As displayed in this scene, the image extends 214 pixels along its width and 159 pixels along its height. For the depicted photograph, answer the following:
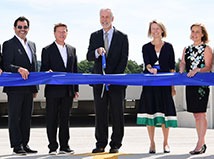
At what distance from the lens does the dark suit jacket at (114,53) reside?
6.08m

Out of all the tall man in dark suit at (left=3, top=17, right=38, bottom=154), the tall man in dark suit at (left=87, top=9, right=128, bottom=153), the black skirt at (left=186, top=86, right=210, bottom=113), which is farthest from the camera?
the tall man in dark suit at (left=3, top=17, right=38, bottom=154)

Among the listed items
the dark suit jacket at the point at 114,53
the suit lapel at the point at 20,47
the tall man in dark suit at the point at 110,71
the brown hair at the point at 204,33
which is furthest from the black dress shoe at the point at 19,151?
the brown hair at the point at 204,33

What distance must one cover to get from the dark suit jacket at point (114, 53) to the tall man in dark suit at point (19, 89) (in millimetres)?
1026

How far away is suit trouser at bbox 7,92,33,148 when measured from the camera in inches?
244

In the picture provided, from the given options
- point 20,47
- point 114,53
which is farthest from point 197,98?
point 20,47

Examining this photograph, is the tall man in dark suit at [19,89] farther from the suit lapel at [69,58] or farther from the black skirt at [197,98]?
the black skirt at [197,98]

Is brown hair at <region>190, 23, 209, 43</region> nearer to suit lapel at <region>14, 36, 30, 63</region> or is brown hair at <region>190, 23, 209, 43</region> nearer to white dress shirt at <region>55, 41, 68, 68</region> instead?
white dress shirt at <region>55, 41, 68, 68</region>

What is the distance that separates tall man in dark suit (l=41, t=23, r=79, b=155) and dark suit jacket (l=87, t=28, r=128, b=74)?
1.30ft

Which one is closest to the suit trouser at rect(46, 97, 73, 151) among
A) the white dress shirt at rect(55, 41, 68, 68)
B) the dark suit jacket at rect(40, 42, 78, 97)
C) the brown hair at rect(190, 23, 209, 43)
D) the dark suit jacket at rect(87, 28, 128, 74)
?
the dark suit jacket at rect(40, 42, 78, 97)

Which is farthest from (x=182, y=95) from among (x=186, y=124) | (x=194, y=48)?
(x=194, y=48)

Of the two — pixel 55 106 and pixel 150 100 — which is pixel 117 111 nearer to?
pixel 150 100

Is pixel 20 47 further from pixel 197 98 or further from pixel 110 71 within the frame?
pixel 197 98

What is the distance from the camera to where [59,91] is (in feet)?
20.0

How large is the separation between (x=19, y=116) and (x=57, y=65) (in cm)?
100
